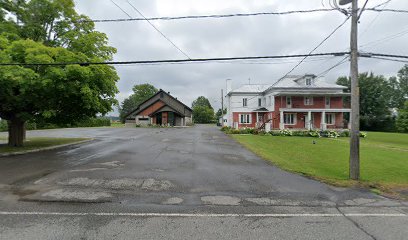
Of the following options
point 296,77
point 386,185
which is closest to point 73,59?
point 386,185

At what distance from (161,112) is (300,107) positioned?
28.0 metres

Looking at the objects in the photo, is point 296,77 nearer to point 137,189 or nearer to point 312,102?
point 312,102

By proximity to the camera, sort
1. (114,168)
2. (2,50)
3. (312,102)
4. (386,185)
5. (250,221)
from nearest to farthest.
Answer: (250,221) → (386,185) → (114,168) → (2,50) → (312,102)

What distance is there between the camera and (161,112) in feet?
178

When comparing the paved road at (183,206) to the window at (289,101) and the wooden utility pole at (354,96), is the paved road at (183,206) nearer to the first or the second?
the wooden utility pole at (354,96)

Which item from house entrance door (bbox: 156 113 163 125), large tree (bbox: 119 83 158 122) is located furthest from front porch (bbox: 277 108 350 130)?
large tree (bbox: 119 83 158 122)

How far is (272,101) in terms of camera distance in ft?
130

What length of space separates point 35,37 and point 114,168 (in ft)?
39.4

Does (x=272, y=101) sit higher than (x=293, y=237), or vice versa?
(x=272, y=101)

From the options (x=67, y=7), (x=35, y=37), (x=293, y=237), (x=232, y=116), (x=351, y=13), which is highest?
(x=67, y=7)

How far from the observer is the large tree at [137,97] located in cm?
9544

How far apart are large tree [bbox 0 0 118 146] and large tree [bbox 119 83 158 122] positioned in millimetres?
78997

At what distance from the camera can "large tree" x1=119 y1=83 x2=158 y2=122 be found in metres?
95.4

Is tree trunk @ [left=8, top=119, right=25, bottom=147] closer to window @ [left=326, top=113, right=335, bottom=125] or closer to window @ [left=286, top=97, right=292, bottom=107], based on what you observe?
window @ [left=286, top=97, right=292, bottom=107]
